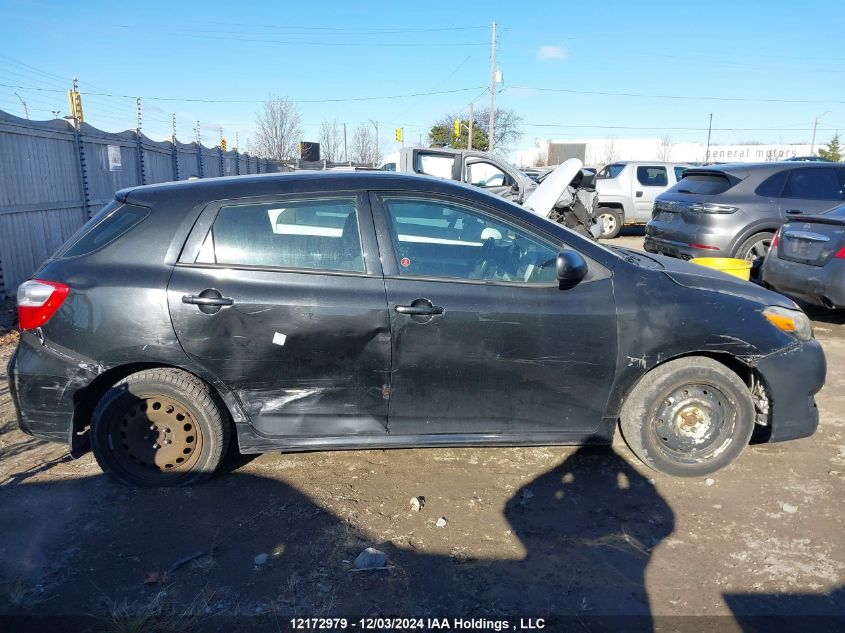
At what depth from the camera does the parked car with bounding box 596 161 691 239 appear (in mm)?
14961

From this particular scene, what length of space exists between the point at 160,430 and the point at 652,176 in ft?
47.4

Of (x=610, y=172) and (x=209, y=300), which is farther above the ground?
(x=610, y=172)

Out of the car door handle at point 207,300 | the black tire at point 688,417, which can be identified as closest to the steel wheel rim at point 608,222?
the black tire at point 688,417

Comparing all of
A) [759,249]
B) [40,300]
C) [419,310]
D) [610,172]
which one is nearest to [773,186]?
[759,249]

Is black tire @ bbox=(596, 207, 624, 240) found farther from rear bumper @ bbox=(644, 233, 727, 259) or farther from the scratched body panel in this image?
the scratched body panel

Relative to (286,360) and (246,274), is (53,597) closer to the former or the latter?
(286,360)

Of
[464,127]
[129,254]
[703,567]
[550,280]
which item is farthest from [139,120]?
[464,127]

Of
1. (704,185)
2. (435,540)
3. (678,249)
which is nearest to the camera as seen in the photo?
(435,540)

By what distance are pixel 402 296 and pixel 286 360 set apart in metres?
0.74

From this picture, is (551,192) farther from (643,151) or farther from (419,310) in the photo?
(643,151)

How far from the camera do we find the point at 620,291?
3.51m

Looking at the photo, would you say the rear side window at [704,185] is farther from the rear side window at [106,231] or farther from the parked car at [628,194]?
the rear side window at [106,231]

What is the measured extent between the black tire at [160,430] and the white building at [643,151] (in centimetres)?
7191

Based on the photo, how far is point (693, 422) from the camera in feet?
12.1
